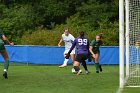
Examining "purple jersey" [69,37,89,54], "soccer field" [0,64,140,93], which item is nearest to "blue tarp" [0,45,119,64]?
"purple jersey" [69,37,89,54]

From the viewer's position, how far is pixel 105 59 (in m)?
27.2

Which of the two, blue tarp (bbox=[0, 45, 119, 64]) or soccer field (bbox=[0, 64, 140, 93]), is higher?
soccer field (bbox=[0, 64, 140, 93])

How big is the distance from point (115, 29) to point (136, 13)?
2236 cm

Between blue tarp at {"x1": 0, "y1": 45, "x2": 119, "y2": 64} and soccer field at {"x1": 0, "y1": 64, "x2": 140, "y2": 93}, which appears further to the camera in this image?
blue tarp at {"x1": 0, "y1": 45, "x2": 119, "y2": 64}

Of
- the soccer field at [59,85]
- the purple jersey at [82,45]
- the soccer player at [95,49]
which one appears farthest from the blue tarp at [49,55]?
the soccer field at [59,85]

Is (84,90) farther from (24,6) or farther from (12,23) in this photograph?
(24,6)

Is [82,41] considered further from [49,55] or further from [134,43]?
[49,55]

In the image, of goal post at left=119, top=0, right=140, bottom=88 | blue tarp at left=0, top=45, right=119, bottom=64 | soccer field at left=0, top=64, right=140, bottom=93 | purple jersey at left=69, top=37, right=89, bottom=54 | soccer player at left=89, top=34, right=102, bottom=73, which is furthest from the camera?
blue tarp at left=0, top=45, right=119, bottom=64

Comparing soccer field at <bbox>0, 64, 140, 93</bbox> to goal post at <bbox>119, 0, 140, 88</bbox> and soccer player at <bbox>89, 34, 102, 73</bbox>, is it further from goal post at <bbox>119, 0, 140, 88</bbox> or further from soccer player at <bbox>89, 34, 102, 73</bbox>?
soccer player at <bbox>89, 34, 102, 73</bbox>

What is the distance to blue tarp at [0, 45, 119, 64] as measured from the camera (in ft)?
89.0

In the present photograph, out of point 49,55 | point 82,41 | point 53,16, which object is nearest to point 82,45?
point 82,41

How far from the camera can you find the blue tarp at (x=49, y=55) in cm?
2712

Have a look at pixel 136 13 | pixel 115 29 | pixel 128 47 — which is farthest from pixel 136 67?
pixel 115 29

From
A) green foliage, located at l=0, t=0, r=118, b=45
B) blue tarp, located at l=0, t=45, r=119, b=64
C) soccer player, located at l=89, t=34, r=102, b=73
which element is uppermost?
soccer player, located at l=89, t=34, r=102, b=73
